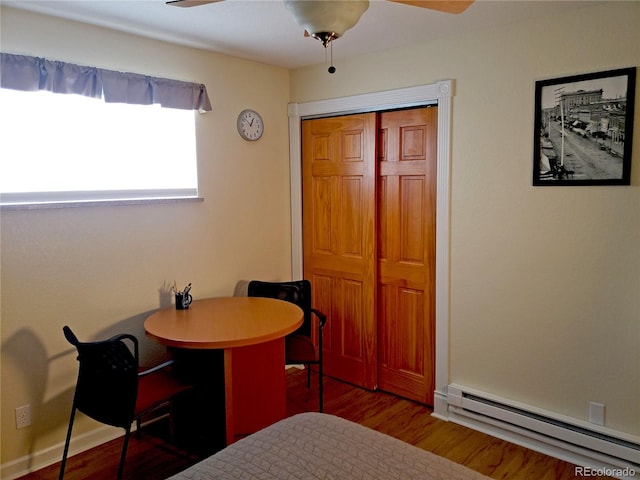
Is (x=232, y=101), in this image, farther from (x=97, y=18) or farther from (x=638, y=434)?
(x=638, y=434)

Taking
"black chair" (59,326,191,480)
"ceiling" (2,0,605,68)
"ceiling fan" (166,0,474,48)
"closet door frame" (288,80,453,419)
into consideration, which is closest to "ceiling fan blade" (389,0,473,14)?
"ceiling fan" (166,0,474,48)

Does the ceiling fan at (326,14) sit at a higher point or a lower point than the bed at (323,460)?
higher

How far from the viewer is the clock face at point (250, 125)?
3.55m

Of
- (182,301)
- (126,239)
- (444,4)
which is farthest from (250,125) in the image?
(444,4)

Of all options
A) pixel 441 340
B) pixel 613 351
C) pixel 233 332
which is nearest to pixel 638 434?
pixel 613 351

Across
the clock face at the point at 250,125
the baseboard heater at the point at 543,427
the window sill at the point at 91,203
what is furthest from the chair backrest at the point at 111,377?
the baseboard heater at the point at 543,427

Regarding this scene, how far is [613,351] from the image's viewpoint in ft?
8.40

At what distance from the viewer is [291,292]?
3.52 meters

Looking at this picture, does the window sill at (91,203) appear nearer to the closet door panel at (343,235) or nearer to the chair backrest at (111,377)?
the chair backrest at (111,377)

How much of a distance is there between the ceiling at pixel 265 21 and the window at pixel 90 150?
448 mm

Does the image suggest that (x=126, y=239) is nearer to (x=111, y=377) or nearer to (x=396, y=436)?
(x=111, y=377)

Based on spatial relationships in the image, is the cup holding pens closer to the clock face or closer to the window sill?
the window sill

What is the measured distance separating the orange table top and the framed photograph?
165cm

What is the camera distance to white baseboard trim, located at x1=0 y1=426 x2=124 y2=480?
2.61 meters
